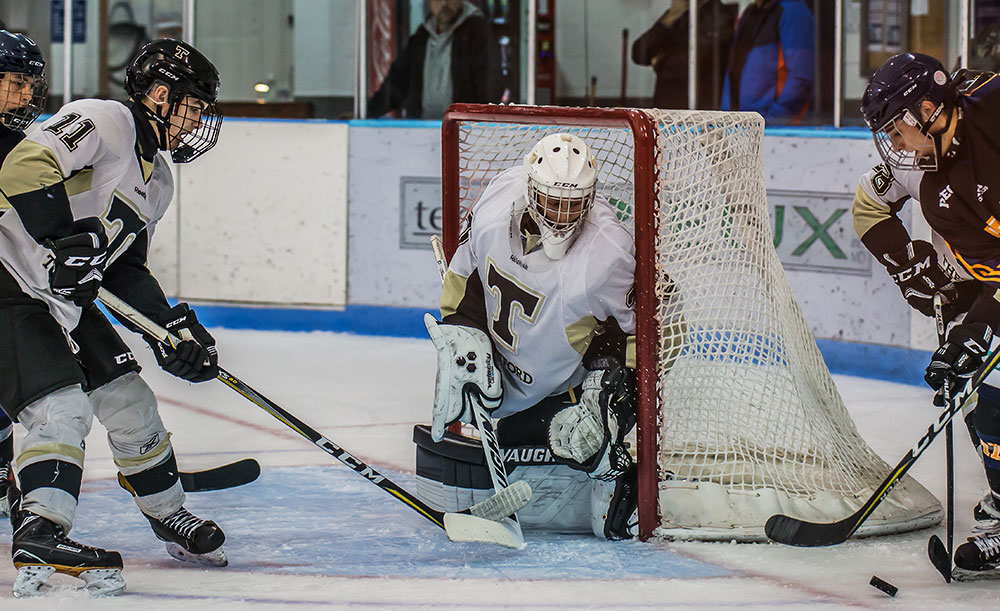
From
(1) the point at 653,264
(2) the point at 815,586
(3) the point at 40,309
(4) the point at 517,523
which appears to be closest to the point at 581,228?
(1) the point at 653,264

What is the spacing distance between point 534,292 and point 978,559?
1004 mm

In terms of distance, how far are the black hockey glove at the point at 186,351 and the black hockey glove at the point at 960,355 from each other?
53.9 inches

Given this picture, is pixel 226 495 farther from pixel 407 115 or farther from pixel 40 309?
pixel 407 115

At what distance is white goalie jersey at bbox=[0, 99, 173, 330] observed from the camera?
2.45 m

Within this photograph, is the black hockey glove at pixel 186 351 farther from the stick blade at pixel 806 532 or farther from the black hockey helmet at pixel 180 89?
the stick blade at pixel 806 532

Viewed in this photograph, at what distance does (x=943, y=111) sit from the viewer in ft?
8.44

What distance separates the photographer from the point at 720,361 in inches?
121

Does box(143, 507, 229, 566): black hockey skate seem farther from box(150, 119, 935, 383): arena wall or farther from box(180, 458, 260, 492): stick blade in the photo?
box(150, 119, 935, 383): arena wall

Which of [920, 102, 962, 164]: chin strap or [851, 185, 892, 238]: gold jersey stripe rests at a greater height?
[920, 102, 962, 164]: chin strap

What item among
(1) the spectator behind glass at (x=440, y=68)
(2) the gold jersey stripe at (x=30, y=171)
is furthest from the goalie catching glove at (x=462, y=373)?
(1) the spectator behind glass at (x=440, y=68)

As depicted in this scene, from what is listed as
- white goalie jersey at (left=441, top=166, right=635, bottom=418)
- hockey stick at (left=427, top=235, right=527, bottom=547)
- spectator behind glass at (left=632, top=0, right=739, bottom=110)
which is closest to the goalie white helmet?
white goalie jersey at (left=441, top=166, right=635, bottom=418)

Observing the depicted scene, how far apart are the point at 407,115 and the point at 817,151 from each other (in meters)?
1.87

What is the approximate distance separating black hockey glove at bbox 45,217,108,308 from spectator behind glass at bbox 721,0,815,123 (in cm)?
339

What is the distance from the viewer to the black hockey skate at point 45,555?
7.79ft
